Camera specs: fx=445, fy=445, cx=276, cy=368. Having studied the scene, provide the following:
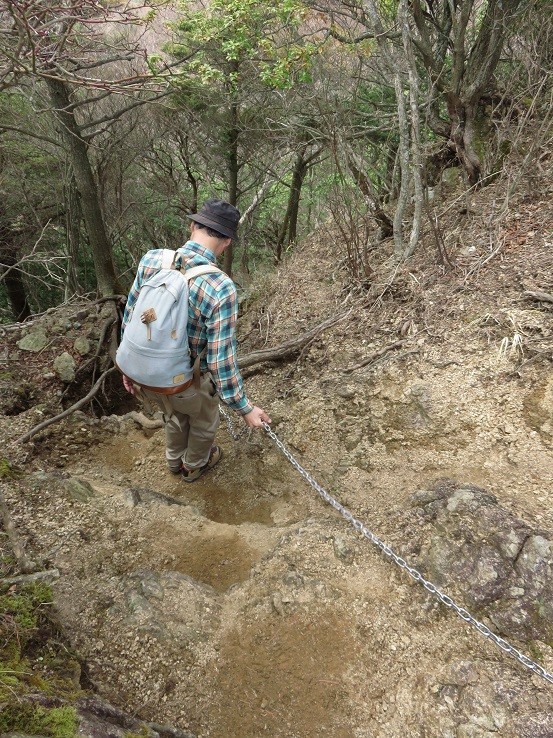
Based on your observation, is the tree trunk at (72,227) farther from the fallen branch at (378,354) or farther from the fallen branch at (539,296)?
the fallen branch at (539,296)

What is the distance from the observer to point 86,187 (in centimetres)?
722

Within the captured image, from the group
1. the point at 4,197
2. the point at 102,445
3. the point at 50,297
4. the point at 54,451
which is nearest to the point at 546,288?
the point at 102,445

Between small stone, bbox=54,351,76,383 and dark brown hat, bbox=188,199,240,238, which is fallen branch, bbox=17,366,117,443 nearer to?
small stone, bbox=54,351,76,383

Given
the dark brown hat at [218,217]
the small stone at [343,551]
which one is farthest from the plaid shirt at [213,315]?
the small stone at [343,551]

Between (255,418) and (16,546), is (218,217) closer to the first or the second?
(255,418)

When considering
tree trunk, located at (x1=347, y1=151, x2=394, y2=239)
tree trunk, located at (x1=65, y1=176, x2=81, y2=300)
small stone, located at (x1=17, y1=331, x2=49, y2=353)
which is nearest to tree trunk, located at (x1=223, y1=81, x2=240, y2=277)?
tree trunk, located at (x1=65, y1=176, x2=81, y2=300)

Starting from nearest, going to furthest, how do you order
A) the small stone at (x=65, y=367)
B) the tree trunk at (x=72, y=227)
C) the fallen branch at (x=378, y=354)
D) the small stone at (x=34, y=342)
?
the fallen branch at (x=378, y=354) → the small stone at (x=65, y=367) → the small stone at (x=34, y=342) → the tree trunk at (x=72, y=227)

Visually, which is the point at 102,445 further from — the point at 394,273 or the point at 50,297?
the point at 50,297

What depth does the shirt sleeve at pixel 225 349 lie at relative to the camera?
2549 millimetres

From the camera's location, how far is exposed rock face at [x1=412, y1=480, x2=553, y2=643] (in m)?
2.10

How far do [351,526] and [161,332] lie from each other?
1637 mm

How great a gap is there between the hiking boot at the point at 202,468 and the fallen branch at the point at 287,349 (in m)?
1.08

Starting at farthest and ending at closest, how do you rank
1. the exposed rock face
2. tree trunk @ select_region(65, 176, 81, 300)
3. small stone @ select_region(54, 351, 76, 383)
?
tree trunk @ select_region(65, 176, 81, 300) → small stone @ select_region(54, 351, 76, 383) → the exposed rock face

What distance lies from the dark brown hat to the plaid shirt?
14cm
